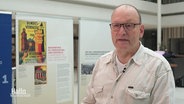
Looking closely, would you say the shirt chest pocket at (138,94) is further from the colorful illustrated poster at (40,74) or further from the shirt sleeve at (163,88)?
the colorful illustrated poster at (40,74)

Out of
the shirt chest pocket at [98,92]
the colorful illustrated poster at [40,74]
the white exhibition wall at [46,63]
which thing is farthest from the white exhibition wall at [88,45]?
the shirt chest pocket at [98,92]

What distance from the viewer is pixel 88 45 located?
5.23 metres

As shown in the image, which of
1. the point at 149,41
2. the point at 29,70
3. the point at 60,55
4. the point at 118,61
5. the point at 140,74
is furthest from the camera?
the point at 149,41

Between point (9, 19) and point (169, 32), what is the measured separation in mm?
9733

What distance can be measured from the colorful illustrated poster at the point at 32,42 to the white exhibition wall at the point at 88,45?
84cm

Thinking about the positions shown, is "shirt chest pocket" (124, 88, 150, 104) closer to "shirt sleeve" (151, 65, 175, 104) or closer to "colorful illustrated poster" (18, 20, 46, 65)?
"shirt sleeve" (151, 65, 175, 104)

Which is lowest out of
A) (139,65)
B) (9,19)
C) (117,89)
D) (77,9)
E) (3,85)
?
(3,85)

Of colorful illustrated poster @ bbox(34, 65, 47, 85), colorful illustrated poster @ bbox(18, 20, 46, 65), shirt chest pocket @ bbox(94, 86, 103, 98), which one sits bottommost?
colorful illustrated poster @ bbox(34, 65, 47, 85)

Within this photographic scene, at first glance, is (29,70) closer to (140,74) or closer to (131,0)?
(140,74)

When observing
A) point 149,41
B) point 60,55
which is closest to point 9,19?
point 60,55

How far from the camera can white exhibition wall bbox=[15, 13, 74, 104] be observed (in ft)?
13.9

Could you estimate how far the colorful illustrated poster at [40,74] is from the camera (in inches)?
175

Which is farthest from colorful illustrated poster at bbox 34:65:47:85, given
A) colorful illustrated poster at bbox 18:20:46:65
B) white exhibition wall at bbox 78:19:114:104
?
white exhibition wall at bbox 78:19:114:104

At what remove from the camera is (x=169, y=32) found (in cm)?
1232
